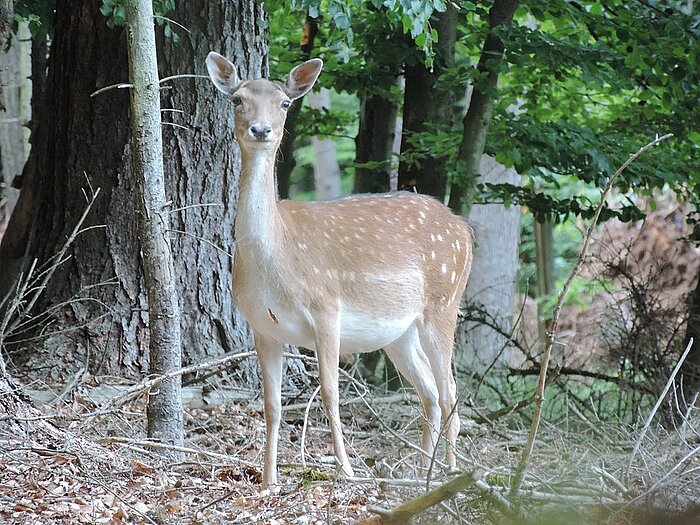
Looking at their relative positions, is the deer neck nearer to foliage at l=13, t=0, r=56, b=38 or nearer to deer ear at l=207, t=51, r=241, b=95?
deer ear at l=207, t=51, r=241, b=95

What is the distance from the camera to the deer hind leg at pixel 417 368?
6.74m

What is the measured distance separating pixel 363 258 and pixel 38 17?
3750 mm

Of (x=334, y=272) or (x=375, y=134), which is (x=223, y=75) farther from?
(x=375, y=134)

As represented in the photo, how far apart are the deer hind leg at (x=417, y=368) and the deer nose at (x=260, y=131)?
191 cm

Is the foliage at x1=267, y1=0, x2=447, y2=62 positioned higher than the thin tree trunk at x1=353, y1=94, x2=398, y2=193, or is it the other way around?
the foliage at x1=267, y1=0, x2=447, y2=62

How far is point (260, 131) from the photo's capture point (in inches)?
212

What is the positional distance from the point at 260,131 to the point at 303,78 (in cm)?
75

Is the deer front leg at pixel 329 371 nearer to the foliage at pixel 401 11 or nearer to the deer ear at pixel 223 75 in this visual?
the deer ear at pixel 223 75

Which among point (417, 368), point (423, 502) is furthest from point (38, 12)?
point (423, 502)

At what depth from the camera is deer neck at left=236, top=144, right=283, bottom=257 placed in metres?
5.54

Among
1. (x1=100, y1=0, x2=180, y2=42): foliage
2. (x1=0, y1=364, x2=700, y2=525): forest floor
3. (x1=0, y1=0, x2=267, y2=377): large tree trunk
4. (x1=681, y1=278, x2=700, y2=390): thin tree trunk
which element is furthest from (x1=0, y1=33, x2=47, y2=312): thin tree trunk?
(x1=681, y1=278, x2=700, y2=390): thin tree trunk

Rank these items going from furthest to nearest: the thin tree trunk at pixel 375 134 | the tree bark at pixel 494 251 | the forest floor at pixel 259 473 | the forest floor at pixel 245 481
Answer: the tree bark at pixel 494 251 < the thin tree trunk at pixel 375 134 < the forest floor at pixel 245 481 < the forest floor at pixel 259 473

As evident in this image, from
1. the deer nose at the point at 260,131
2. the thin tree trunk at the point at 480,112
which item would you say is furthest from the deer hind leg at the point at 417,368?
the thin tree trunk at the point at 480,112

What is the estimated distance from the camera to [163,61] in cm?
739
